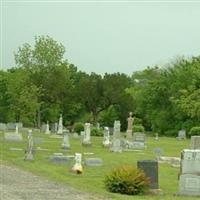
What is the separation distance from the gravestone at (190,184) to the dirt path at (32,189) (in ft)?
8.29

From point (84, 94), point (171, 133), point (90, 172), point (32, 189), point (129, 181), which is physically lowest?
point (32, 189)

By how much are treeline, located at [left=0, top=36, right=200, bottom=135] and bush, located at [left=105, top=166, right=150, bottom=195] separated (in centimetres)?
4715

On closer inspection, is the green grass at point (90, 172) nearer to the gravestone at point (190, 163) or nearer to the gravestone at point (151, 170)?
the gravestone at point (151, 170)

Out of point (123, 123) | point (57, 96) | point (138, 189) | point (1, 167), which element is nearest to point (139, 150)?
point (1, 167)

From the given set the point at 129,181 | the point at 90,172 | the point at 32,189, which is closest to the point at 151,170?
the point at 129,181

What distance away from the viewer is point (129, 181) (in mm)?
16203

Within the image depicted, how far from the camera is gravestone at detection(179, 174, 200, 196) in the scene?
16.1m

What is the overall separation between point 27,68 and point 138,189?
193 feet

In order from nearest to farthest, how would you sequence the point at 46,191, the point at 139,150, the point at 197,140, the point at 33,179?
the point at 46,191 → the point at 33,179 → the point at 197,140 → the point at 139,150

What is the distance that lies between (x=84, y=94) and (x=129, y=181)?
59.2m

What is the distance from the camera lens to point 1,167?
22.2 metres

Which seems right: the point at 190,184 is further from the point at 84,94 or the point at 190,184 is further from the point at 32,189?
the point at 84,94

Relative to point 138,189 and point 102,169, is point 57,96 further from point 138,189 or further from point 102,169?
point 138,189

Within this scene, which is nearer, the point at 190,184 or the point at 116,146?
the point at 190,184
